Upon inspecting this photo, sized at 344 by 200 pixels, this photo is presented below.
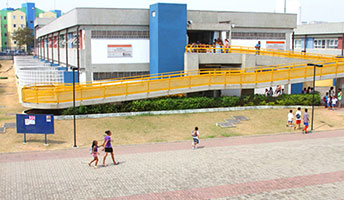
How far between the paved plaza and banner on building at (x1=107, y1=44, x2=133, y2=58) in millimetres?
15178

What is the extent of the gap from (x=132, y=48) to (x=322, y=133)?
58.0ft

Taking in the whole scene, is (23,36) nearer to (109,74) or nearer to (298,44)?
(298,44)

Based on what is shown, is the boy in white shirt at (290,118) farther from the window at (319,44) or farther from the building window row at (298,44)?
the building window row at (298,44)

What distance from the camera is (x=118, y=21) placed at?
3341 cm

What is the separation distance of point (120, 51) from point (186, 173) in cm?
2031

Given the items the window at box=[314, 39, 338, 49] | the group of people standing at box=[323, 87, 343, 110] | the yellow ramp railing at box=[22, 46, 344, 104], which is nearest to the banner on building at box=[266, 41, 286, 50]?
the yellow ramp railing at box=[22, 46, 344, 104]

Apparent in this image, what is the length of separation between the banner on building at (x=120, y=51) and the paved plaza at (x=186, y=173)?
1518 centimetres

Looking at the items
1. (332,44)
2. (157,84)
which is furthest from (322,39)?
(157,84)

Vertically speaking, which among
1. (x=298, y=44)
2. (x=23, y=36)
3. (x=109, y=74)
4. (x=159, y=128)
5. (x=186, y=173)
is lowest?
(x=186, y=173)

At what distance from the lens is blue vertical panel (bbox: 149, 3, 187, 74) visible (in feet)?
107

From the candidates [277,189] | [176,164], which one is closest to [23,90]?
[176,164]

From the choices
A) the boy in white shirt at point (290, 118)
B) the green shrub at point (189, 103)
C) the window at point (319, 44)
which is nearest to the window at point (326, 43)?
the window at point (319, 44)

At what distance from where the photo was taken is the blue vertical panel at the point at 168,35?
32.5m

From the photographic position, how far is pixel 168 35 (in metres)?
32.8
